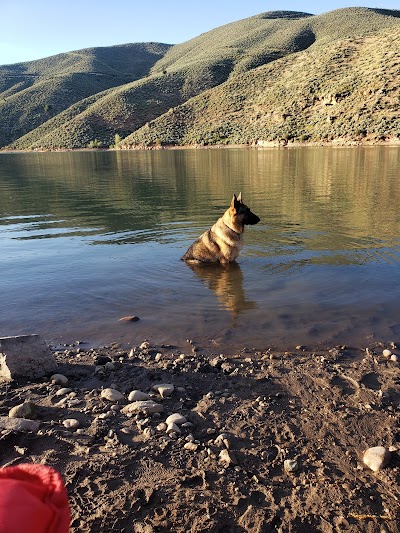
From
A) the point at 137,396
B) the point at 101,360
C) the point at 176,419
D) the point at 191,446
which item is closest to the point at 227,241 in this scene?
the point at 101,360

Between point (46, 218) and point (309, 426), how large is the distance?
16.6 metres

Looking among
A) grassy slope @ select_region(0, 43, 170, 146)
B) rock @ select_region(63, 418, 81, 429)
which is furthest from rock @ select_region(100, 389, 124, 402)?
grassy slope @ select_region(0, 43, 170, 146)

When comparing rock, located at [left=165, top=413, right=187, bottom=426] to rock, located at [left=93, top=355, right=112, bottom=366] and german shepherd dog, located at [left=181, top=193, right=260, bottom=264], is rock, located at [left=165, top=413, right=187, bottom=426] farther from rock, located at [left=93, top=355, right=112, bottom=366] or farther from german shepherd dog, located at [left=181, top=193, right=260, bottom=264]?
german shepherd dog, located at [left=181, top=193, right=260, bottom=264]

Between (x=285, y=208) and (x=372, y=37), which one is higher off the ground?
(x=372, y=37)

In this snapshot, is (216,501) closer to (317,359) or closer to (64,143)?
(317,359)

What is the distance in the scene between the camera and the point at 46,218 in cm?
1833

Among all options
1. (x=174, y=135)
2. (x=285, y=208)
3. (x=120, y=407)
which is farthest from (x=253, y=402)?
(x=174, y=135)

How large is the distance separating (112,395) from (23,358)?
1334 millimetres

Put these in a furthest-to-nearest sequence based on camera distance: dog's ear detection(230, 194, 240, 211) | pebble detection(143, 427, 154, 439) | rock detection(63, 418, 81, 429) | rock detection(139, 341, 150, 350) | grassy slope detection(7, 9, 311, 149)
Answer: grassy slope detection(7, 9, 311, 149), dog's ear detection(230, 194, 240, 211), rock detection(139, 341, 150, 350), rock detection(63, 418, 81, 429), pebble detection(143, 427, 154, 439)

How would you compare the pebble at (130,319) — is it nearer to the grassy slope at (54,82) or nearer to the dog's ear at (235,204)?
the dog's ear at (235,204)

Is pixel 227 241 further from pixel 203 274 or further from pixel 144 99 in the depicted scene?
pixel 144 99

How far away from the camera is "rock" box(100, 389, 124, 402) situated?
15.1 feet

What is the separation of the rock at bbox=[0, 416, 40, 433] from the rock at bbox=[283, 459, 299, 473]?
7.47ft

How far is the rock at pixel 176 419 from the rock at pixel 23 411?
137 cm
